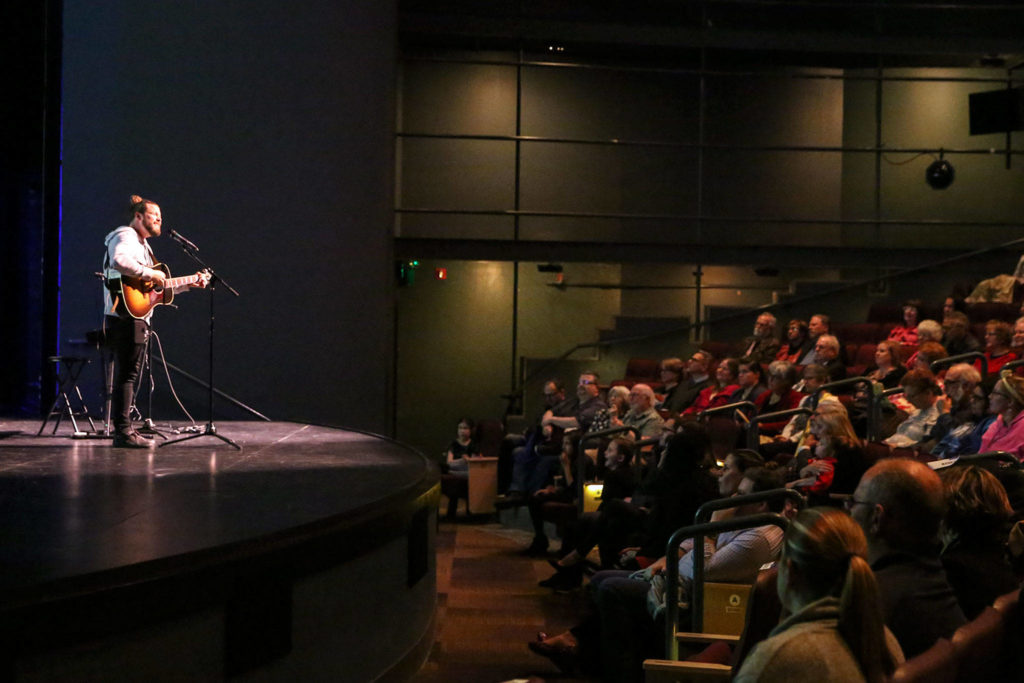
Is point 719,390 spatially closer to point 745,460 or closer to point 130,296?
point 745,460

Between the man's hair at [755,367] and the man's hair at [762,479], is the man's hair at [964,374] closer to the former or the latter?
the man's hair at [762,479]

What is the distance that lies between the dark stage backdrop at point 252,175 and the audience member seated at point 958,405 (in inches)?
185

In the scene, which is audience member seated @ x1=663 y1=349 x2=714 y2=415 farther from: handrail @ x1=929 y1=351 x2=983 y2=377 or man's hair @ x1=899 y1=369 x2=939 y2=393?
man's hair @ x1=899 y1=369 x2=939 y2=393

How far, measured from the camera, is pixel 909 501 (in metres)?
2.36

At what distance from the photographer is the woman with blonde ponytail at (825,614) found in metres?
1.71

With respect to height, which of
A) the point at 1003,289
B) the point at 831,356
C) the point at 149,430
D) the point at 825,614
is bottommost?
the point at 149,430

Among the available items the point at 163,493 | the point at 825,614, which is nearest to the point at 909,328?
the point at 163,493

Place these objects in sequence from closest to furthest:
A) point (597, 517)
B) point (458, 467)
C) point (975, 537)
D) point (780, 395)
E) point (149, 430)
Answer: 1. point (975, 537)
2. point (597, 517)
3. point (149, 430)
4. point (780, 395)
5. point (458, 467)

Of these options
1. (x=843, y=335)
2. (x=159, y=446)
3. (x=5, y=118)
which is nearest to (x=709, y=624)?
(x=159, y=446)

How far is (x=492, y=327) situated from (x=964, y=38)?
553cm

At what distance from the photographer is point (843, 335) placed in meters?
9.34

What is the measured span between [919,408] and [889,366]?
3.64ft

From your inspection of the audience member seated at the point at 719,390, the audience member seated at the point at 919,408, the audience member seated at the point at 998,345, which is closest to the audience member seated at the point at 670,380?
the audience member seated at the point at 719,390

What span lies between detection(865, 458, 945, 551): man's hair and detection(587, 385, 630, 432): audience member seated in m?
5.33
